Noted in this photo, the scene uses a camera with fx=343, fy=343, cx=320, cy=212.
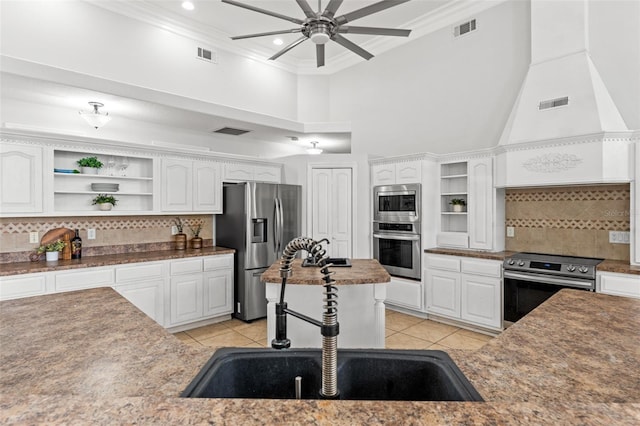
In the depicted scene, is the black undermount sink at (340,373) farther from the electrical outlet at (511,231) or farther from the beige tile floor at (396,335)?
the electrical outlet at (511,231)

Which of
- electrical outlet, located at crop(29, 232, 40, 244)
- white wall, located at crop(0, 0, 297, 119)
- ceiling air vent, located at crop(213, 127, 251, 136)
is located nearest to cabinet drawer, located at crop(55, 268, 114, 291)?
electrical outlet, located at crop(29, 232, 40, 244)

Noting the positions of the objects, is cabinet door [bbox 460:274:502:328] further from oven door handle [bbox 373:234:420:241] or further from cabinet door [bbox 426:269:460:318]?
oven door handle [bbox 373:234:420:241]

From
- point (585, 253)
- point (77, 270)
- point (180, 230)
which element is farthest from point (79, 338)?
point (585, 253)

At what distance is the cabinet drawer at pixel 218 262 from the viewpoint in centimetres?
432

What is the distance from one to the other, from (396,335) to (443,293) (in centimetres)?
84

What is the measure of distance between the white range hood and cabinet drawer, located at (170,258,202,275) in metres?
3.73

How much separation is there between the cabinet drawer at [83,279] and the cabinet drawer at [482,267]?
156 inches

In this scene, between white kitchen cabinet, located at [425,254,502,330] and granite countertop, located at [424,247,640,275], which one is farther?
white kitchen cabinet, located at [425,254,502,330]

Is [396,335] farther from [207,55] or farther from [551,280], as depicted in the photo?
[207,55]

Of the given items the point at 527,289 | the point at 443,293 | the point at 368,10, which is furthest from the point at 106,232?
the point at 527,289

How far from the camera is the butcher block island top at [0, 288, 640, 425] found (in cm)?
67

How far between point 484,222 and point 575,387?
348 centimetres

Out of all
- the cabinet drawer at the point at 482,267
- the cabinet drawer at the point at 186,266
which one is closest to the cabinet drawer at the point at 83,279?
the cabinet drawer at the point at 186,266

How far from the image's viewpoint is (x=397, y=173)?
476cm
